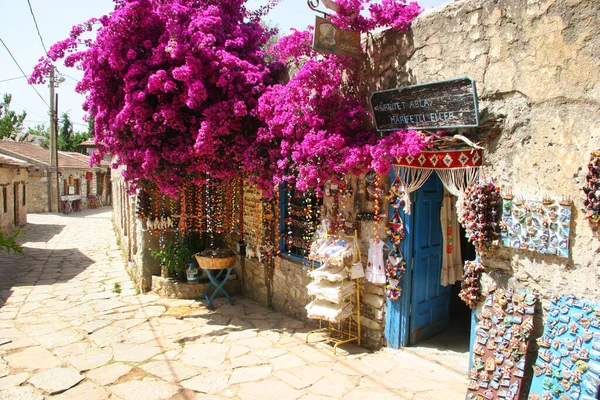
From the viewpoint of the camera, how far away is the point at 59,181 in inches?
1137

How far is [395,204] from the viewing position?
17.7ft

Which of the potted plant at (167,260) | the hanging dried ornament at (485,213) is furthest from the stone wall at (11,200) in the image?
the hanging dried ornament at (485,213)

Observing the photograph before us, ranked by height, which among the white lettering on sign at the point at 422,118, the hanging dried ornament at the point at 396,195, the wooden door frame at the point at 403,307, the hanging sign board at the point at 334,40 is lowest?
the wooden door frame at the point at 403,307

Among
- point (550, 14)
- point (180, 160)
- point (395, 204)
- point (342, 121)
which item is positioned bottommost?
point (395, 204)

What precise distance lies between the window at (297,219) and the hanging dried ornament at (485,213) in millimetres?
2715

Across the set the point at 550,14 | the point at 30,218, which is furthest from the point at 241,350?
the point at 30,218

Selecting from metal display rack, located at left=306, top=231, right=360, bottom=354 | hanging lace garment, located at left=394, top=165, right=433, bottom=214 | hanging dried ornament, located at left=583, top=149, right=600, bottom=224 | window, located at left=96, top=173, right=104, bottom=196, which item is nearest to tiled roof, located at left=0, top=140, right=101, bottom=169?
window, located at left=96, top=173, right=104, bottom=196

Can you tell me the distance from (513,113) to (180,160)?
4831 millimetres

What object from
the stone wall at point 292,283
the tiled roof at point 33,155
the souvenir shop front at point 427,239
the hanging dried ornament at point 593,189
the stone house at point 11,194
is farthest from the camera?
the tiled roof at point 33,155

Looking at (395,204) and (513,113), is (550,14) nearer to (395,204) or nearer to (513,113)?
(513,113)

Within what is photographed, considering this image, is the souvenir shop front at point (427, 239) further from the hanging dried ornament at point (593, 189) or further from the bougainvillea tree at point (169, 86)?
the bougainvillea tree at point (169, 86)

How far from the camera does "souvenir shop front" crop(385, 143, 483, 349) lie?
4.75 metres

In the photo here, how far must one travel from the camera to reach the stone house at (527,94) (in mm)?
3701

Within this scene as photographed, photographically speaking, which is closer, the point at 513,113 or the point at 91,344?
the point at 513,113
